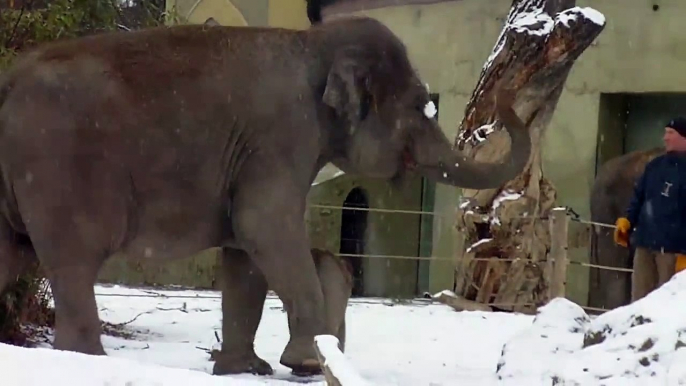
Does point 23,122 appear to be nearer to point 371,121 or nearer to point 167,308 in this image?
point 371,121

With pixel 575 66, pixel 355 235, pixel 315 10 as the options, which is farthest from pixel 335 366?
pixel 315 10

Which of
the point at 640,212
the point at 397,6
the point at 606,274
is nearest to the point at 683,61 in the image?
the point at 606,274

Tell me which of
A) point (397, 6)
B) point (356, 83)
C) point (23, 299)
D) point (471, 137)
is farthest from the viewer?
point (397, 6)

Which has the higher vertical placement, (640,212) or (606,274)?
(640,212)

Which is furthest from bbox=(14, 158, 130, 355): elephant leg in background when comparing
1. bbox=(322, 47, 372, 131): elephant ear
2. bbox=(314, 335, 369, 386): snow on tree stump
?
bbox=(314, 335, 369, 386): snow on tree stump

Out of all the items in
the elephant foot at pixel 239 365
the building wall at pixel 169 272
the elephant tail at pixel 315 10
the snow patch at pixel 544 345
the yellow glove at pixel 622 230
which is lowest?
the building wall at pixel 169 272

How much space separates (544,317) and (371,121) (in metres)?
1.15

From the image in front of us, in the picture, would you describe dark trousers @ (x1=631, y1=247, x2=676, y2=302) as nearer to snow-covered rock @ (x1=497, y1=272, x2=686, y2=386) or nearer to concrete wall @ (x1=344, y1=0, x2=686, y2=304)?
snow-covered rock @ (x1=497, y1=272, x2=686, y2=386)

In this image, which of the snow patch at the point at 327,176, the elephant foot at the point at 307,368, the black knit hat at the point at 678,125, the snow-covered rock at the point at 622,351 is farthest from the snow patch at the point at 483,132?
the snow-covered rock at the point at 622,351

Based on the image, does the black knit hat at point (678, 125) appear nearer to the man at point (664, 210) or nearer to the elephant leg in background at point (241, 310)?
the man at point (664, 210)

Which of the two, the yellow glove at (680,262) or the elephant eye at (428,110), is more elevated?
the elephant eye at (428,110)

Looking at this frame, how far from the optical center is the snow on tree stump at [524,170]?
8758 mm

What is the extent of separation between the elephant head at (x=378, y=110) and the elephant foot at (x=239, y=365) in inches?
37.5

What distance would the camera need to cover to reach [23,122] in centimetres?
433
